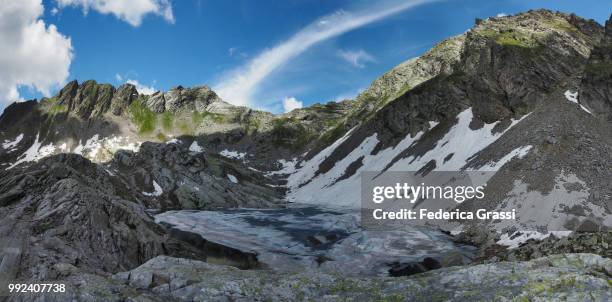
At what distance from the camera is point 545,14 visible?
112000 mm

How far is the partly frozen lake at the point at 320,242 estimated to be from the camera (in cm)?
3600

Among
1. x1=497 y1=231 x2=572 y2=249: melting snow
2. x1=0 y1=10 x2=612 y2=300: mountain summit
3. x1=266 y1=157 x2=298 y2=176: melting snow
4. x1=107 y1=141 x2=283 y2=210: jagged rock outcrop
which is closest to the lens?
x1=0 y1=10 x2=612 y2=300: mountain summit

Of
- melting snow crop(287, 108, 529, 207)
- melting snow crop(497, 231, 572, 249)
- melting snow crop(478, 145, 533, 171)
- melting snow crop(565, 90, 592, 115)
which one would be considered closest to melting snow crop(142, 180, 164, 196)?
melting snow crop(287, 108, 529, 207)

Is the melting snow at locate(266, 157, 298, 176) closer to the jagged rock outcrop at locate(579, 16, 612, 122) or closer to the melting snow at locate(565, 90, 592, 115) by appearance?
the melting snow at locate(565, 90, 592, 115)

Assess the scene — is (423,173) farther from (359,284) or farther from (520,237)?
(359,284)

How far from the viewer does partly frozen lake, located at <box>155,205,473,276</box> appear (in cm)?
3600

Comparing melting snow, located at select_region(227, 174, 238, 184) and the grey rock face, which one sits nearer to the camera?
the grey rock face

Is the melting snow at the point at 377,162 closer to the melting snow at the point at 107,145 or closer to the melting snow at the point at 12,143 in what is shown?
the melting snow at the point at 107,145

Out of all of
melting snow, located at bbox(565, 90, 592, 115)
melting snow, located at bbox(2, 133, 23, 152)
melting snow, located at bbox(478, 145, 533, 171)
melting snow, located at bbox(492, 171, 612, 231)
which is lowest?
melting snow, located at bbox(492, 171, 612, 231)

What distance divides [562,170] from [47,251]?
4731cm

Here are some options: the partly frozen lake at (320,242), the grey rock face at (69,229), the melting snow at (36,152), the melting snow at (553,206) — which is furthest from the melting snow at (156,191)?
the melting snow at (36,152)

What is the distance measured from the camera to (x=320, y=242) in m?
45.5

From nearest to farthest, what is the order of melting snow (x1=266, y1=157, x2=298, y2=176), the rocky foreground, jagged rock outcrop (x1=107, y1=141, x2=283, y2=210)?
the rocky foreground → jagged rock outcrop (x1=107, y1=141, x2=283, y2=210) → melting snow (x1=266, y1=157, x2=298, y2=176)

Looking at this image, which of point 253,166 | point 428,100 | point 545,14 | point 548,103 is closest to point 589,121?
point 548,103
